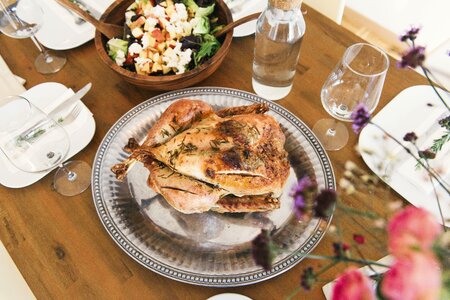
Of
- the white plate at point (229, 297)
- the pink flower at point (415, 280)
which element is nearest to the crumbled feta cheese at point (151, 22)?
the white plate at point (229, 297)

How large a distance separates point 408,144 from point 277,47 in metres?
0.42

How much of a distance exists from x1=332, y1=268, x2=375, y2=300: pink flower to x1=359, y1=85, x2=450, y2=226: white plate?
0.54m

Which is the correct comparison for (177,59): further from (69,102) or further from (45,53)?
(45,53)

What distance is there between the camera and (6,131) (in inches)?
34.2

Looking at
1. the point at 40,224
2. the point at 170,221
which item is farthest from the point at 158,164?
the point at 40,224

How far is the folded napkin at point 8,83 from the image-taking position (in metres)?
1.12

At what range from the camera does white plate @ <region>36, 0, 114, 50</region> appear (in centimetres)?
123

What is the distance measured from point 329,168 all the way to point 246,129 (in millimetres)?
241

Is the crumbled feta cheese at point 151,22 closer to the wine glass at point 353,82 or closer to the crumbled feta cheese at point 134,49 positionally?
the crumbled feta cheese at point 134,49

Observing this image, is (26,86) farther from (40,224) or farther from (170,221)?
(170,221)

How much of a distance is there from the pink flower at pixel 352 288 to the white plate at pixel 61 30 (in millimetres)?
1158

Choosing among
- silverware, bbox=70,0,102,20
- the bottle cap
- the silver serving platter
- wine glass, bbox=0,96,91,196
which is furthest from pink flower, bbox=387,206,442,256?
silverware, bbox=70,0,102,20

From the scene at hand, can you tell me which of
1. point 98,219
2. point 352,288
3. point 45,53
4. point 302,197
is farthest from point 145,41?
point 352,288

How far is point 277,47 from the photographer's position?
103cm
